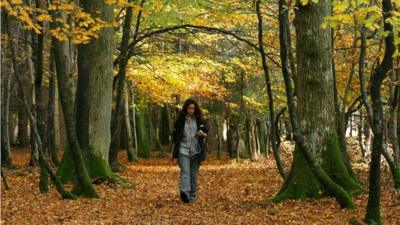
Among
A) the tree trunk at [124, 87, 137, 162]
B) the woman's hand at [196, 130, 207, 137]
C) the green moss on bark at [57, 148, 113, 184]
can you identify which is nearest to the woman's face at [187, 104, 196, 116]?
the woman's hand at [196, 130, 207, 137]

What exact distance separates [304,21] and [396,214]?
3.26 metres

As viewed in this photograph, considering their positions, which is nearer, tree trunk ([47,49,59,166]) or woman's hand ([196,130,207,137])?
woman's hand ([196,130,207,137])

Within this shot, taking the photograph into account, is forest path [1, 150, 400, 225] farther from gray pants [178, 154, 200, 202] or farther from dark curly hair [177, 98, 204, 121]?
dark curly hair [177, 98, 204, 121]

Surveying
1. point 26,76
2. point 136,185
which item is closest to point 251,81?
point 26,76

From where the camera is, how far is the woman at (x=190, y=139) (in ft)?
Answer: 30.9

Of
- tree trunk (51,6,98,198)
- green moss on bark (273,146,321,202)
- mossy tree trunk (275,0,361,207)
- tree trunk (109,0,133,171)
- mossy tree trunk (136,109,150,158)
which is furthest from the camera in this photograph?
mossy tree trunk (136,109,150,158)

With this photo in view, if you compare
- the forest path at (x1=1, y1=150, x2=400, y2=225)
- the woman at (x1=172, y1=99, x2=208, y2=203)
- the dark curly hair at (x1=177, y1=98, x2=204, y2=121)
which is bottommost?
the forest path at (x1=1, y1=150, x2=400, y2=225)

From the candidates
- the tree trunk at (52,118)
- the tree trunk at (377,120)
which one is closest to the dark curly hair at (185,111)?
the tree trunk at (377,120)

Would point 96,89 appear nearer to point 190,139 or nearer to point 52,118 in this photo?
point 52,118

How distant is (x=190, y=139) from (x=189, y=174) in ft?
2.08

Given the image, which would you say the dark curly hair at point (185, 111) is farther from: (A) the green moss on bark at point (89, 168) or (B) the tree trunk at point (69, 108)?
(A) the green moss on bark at point (89, 168)

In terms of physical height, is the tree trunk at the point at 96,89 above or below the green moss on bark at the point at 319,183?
above

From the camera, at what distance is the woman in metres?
9.41

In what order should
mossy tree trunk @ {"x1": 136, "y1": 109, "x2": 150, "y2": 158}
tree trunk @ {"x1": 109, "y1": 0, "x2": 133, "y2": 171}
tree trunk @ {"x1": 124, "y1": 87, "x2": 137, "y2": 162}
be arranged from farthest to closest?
mossy tree trunk @ {"x1": 136, "y1": 109, "x2": 150, "y2": 158}, tree trunk @ {"x1": 124, "y1": 87, "x2": 137, "y2": 162}, tree trunk @ {"x1": 109, "y1": 0, "x2": 133, "y2": 171}
